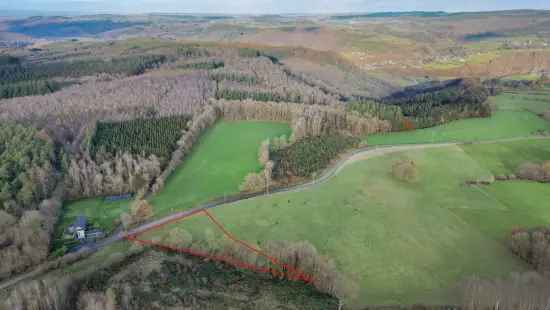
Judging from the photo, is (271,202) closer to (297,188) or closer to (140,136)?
(297,188)

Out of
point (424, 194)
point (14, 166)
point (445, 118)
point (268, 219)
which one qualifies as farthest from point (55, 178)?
point (445, 118)

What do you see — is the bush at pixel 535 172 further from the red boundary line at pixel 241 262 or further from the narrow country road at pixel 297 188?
the red boundary line at pixel 241 262

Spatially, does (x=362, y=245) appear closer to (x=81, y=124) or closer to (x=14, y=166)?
(x=14, y=166)

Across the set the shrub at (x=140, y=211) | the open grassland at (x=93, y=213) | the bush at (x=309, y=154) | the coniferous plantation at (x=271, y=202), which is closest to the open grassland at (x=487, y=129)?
the coniferous plantation at (x=271, y=202)

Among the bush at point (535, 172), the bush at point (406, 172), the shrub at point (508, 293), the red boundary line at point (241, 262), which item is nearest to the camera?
the shrub at point (508, 293)

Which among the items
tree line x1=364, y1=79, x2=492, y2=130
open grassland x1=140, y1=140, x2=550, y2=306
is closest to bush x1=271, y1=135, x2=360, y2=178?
open grassland x1=140, y1=140, x2=550, y2=306

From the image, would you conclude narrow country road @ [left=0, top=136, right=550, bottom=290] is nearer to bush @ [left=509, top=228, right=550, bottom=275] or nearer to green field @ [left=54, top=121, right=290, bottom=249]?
green field @ [left=54, top=121, right=290, bottom=249]

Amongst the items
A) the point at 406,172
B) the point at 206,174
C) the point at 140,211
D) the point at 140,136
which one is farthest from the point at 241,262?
the point at 140,136
